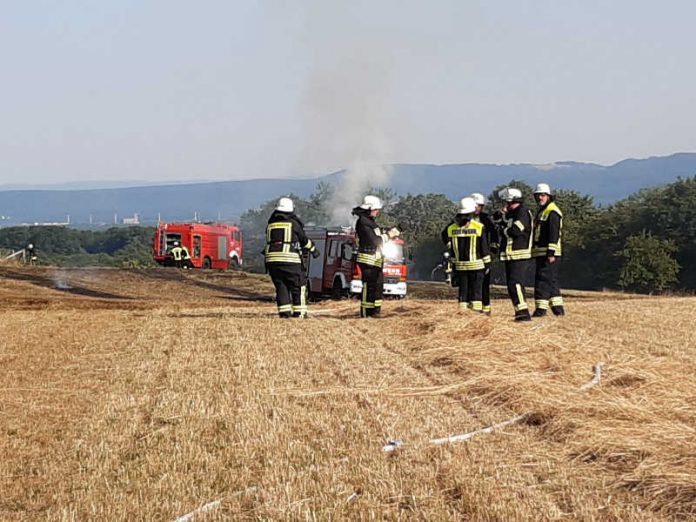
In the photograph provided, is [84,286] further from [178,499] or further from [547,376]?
[178,499]

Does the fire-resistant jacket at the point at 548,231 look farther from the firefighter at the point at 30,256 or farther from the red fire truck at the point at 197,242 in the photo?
the firefighter at the point at 30,256

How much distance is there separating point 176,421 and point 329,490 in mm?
2267

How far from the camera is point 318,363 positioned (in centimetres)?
1041

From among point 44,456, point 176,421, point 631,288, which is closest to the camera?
point 44,456

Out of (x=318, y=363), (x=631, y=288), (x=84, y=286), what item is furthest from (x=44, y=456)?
(x=631, y=288)

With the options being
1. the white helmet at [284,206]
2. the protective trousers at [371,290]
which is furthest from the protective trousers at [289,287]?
the protective trousers at [371,290]

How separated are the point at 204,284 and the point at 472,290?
76.5 ft

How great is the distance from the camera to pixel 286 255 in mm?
15625

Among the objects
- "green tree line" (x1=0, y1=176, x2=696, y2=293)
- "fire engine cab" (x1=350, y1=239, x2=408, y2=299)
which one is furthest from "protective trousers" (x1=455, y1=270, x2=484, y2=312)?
"green tree line" (x1=0, y1=176, x2=696, y2=293)

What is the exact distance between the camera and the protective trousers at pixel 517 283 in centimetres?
1438

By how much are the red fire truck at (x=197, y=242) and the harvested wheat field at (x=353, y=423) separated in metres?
38.5

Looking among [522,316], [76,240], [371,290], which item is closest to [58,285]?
[371,290]

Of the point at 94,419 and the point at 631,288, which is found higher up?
the point at 94,419

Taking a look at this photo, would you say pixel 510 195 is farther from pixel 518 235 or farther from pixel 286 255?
pixel 286 255
